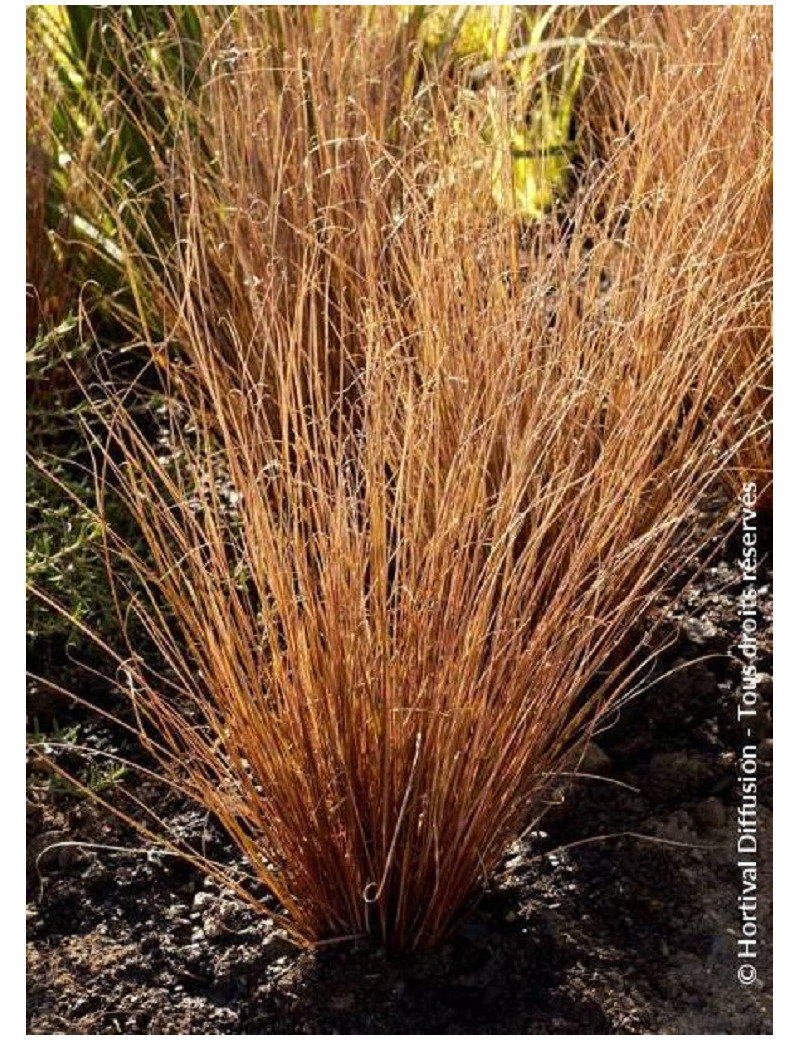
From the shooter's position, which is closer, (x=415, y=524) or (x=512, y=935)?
(x=415, y=524)

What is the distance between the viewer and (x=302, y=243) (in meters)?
3.27

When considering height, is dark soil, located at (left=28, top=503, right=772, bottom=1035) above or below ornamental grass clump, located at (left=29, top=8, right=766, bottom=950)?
below

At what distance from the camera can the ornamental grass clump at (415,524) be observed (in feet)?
7.49

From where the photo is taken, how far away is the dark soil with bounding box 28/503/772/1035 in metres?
2.45

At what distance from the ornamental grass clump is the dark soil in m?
0.08

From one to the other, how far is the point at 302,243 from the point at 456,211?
543 mm

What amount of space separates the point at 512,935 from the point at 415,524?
68cm

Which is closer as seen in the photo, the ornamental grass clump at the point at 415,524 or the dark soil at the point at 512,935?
the ornamental grass clump at the point at 415,524

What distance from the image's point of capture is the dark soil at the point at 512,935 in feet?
8.05

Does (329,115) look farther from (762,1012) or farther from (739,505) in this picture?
(762,1012)

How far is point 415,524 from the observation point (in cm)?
227

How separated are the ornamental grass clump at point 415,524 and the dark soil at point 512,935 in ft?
0.25

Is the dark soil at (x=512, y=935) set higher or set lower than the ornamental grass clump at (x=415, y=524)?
lower

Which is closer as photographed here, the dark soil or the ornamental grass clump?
the ornamental grass clump
